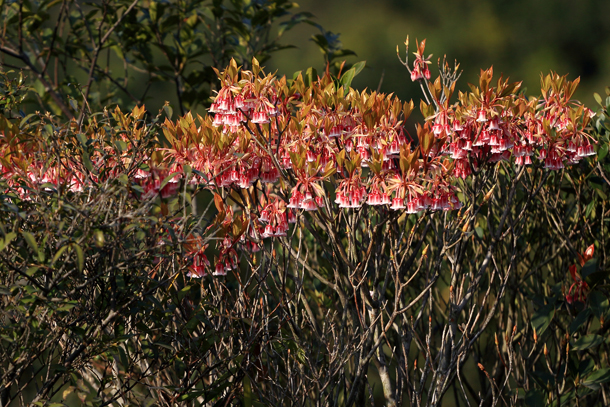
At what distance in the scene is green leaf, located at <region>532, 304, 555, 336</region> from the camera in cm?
214

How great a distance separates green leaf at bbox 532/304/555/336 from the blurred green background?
548cm

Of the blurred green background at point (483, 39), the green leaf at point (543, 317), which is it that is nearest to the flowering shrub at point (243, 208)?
the green leaf at point (543, 317)

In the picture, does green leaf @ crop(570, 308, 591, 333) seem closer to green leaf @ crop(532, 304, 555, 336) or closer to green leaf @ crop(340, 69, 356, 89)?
green leaf @ crop(532, 304, 555, 336)

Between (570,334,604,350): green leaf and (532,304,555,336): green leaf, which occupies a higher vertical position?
(532,304,555,336): green leaf

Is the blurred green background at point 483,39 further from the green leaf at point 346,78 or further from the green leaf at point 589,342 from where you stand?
the green leaf at point 589,342

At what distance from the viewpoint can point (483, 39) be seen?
8.52 m

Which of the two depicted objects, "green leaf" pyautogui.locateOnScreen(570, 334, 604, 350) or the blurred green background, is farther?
the blurred green background

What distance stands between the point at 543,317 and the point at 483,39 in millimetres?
7174

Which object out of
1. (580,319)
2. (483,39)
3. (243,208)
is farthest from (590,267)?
(483,39)

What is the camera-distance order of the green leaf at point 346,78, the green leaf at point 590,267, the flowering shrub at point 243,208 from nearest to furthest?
the flowering shrub at point 243,208 → the green leaf at point 346,78 → the green leaf at point 590,267

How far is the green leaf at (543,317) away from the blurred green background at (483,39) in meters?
5.48

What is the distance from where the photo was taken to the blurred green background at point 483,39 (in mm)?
7781

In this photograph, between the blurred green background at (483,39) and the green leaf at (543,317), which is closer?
the green leaf at (543,317)

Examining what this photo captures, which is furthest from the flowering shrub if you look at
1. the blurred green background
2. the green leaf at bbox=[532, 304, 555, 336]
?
the blurred green background
